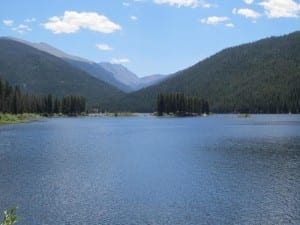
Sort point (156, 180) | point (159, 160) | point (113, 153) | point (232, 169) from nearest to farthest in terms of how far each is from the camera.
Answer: point (156, 180) → point (232, 169) → point (159, 160) → point (113, 153)

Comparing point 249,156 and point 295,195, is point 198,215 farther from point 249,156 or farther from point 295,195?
point 249,156

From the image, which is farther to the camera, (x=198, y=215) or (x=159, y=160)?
(x=159, y=160)

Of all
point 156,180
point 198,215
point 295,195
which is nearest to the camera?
point 198,215

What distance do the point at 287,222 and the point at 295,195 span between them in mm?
10031

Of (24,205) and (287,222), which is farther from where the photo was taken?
(24,205)

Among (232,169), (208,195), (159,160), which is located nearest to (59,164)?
(159,160)

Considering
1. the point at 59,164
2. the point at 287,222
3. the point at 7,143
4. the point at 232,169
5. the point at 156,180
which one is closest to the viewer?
the point at 287,222

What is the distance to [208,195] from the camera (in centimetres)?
4531

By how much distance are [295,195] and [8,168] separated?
127 ft

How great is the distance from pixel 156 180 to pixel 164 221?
18.6m

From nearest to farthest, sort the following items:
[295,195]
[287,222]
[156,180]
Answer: [287,222] < [295,195] < [156,180]

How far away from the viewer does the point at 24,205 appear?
4125cm

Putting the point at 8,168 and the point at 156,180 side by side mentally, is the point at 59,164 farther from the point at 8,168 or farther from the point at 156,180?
the point at 156,180

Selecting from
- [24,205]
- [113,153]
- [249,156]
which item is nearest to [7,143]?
→ [113,153]
